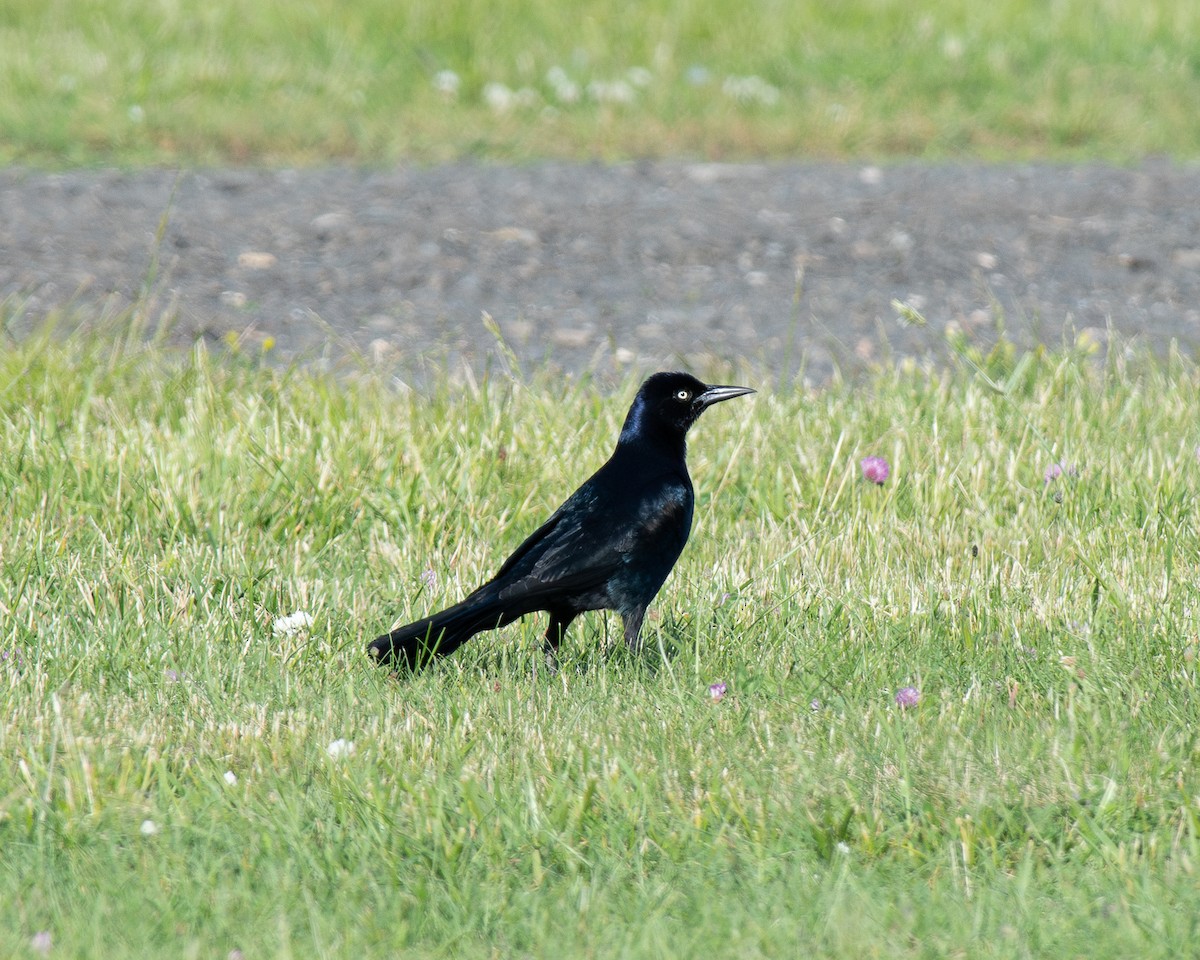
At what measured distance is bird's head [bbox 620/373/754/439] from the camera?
4.07 m

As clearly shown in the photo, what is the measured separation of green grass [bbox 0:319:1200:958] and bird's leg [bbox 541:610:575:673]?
0.31 ft

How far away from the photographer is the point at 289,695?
3430mm

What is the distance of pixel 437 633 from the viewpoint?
11.7ft

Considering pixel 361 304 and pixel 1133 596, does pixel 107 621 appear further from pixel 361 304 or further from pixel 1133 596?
pixel 361 304

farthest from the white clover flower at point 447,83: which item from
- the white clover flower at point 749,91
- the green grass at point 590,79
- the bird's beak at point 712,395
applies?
the bird's beak at point 712,395

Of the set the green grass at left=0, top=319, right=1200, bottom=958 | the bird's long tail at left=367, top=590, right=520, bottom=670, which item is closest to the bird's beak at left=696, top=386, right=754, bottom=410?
the green grass at left=0, top=319, right=1200, bottom=958

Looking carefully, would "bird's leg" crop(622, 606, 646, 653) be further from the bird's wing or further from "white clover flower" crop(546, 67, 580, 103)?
"white clover flower" crop(546, 67, 580, 103)

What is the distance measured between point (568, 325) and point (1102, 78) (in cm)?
555

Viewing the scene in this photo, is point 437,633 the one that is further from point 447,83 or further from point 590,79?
point 590,79

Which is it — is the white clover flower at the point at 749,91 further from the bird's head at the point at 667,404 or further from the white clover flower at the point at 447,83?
the bird's head at the point at 667,404

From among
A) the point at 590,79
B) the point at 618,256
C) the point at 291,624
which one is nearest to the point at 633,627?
the point at 291,624

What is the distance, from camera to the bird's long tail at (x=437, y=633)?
138 inches

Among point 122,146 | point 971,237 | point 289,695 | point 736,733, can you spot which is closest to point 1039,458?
point 736,733

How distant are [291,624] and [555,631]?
2.11ft
